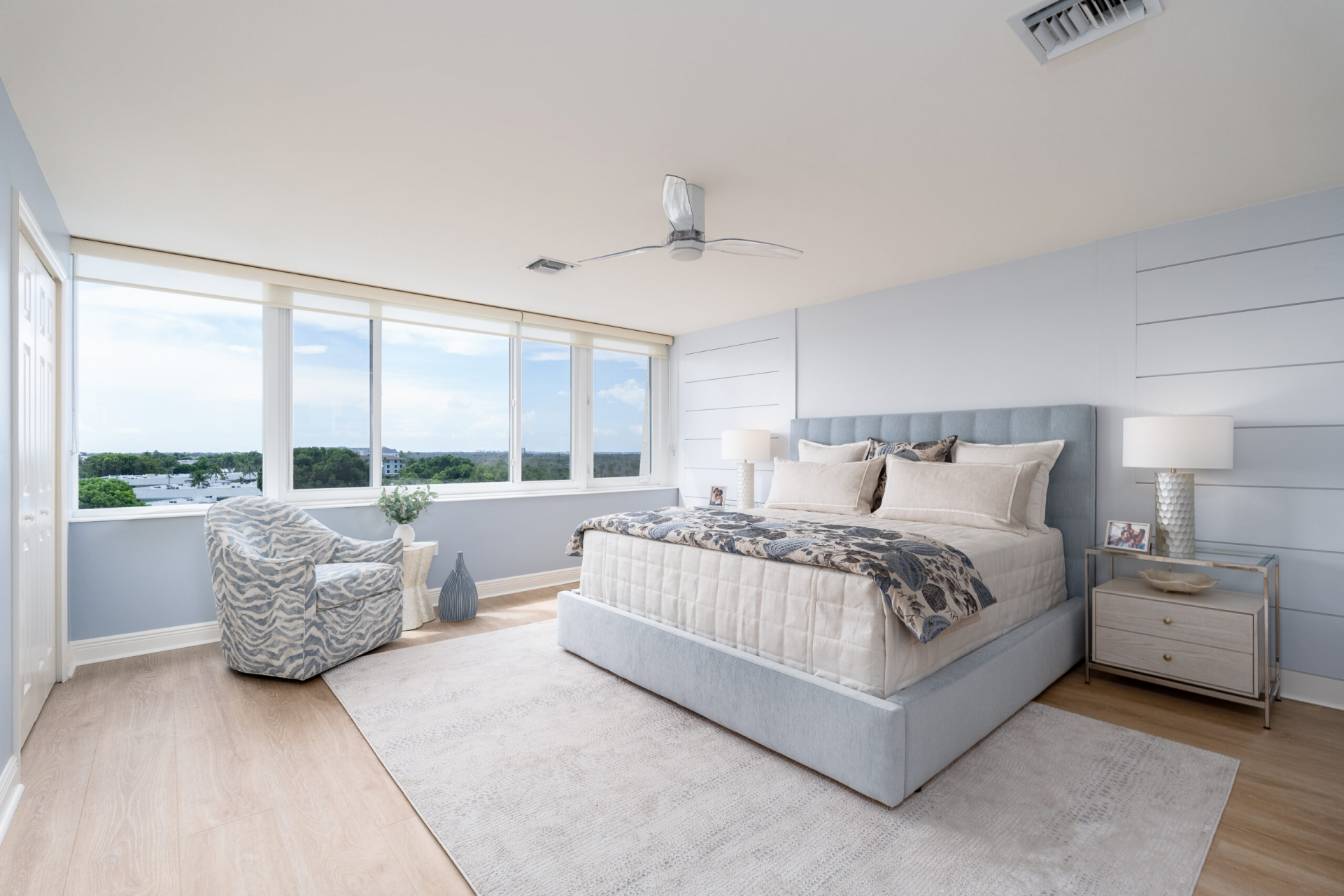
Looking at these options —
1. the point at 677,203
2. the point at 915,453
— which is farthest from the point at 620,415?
the point at 677,203

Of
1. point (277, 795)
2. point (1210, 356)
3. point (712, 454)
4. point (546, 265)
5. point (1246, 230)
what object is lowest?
point (277, 795)

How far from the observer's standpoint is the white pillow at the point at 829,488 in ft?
12.7

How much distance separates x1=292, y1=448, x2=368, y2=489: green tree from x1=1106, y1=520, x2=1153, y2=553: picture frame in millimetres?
4782

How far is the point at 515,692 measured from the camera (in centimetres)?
296

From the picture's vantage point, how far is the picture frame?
3045mm

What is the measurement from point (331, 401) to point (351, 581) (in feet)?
5.65

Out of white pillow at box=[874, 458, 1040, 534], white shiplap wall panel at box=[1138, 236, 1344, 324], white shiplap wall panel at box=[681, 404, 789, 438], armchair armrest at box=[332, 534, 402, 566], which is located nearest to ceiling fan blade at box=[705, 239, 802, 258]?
white pillow at box=[874, 458, 1040, 534]

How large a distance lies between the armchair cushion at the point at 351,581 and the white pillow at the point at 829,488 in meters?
2.47

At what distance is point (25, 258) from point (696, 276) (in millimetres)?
3248

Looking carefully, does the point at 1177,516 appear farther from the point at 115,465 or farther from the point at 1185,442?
the point at 115,465

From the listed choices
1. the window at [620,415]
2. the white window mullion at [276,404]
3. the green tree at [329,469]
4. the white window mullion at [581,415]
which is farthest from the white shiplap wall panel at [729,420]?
the white window mullion at [276,404]

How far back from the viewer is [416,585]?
4141 millimetres

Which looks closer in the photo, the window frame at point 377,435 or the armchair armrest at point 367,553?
the armchair armrest at point 367,553

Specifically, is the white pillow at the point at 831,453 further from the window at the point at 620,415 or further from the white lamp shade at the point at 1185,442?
the window at the point at 620,415
